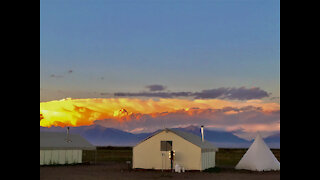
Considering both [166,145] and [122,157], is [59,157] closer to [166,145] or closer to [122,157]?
[166,145]

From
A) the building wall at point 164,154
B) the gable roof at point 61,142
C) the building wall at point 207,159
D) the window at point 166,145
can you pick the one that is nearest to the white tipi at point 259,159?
the building wall at point 207,159

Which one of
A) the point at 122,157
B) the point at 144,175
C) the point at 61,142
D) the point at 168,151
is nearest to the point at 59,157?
the point at 61,142

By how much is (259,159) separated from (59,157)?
21.6m

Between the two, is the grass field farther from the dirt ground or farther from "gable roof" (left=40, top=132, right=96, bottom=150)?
the dirt ground

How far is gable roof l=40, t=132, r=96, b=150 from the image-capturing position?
44.3 meters

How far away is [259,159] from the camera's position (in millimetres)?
37938

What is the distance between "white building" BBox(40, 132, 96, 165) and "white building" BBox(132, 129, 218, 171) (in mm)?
10755

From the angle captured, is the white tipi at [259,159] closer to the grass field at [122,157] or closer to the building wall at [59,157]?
the grass field at [122,157]

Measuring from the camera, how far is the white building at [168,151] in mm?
36719

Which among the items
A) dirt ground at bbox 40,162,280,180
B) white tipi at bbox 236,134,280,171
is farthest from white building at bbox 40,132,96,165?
white tipi at bbox 236,134,280,171

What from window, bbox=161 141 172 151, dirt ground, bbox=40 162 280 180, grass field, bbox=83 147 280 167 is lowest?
grass field, bbox=83 147 280 167
